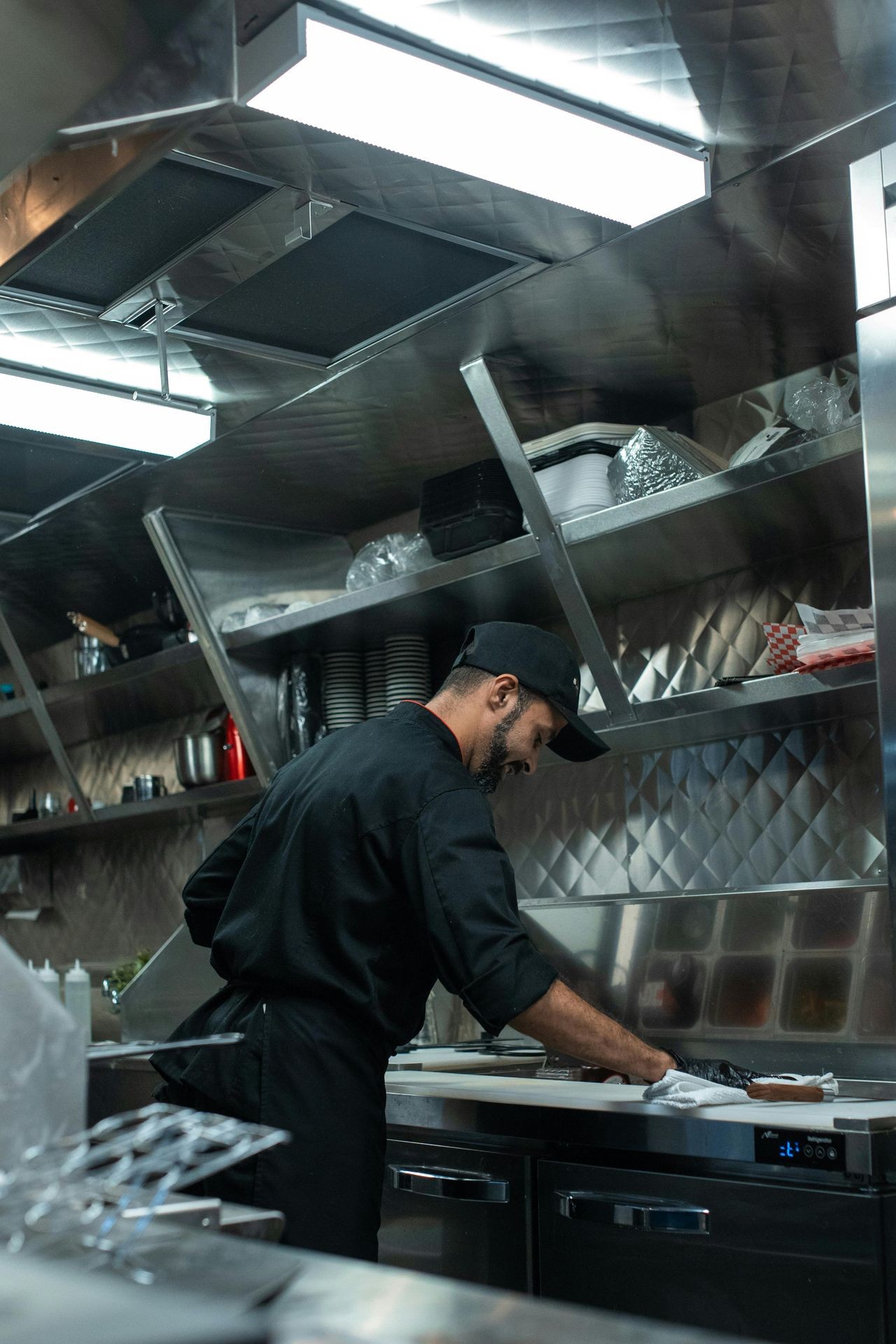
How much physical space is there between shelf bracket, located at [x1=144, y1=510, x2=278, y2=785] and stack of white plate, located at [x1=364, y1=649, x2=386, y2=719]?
1.06 feet

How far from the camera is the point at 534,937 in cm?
331

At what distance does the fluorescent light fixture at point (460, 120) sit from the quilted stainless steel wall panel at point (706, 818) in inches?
49.2

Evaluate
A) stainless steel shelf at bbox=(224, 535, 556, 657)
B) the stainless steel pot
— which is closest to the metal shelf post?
stainless steel shelf at bbox=(224, 535, 556, 657)

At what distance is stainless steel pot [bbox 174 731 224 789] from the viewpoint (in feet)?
14.4

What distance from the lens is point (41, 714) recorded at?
4930mm

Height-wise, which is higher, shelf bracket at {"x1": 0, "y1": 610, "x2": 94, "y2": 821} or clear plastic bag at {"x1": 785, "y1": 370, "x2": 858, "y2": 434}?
clear plastic bag at {"x1": 785, "y1": 370, "x2": 858, "y2": 434}

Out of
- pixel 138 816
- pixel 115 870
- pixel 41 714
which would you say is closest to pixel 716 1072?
pixel 138 816

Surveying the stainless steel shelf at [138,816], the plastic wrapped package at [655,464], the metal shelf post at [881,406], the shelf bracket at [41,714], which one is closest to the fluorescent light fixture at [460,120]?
the metal shelf post at [881,406]

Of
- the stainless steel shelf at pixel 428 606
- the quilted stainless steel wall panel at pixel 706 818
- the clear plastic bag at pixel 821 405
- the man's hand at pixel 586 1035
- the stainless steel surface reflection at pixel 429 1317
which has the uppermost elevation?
the clear plastic bag at pixel 821 405

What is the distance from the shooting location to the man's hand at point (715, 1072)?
229cm

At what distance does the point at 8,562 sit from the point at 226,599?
0.91m

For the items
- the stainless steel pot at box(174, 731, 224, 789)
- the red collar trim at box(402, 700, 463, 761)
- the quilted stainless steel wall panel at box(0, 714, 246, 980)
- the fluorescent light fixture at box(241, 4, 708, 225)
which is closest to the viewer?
the fluorescent light fixture at box(241, 4, 708, 225)

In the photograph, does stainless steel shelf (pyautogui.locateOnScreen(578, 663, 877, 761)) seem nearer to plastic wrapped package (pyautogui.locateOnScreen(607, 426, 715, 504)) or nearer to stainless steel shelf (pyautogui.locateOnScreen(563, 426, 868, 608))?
stainless steel shelf (pyautogui.locateOnScreen(563, 426, 868, 608))

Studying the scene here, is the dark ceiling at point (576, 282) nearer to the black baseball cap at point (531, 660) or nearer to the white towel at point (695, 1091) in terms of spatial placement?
the black baseball cap at point (531, 660)
